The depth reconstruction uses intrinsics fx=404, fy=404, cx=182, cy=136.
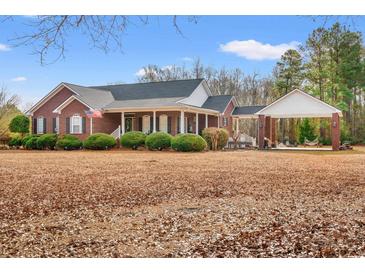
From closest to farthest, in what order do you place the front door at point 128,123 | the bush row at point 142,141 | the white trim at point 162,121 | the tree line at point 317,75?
1. the tree line at point 317,75
2. the bush row at point 142,141
3. the front door at point 128,123
4. the white trim at point 162,121

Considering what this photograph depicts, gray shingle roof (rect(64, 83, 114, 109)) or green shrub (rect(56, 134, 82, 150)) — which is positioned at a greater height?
gray shingle roof (rect(64, 83, 114, 109))

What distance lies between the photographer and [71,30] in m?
3.92

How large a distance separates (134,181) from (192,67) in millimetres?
1817

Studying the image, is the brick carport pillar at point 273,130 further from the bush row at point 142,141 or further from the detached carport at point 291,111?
the bush row at point 142,141

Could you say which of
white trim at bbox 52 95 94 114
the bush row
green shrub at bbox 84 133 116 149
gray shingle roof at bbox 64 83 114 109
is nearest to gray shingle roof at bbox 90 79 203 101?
gray shingle roof at bbox 64 83 114 109

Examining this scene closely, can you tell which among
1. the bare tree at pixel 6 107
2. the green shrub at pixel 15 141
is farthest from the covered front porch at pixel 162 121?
the bare tree at pixel 6 107

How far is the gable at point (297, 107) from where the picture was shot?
7.45 m

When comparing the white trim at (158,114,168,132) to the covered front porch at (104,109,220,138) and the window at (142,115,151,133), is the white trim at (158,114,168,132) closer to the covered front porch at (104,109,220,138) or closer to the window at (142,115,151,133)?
the covered front porch at (104,109,220,138)

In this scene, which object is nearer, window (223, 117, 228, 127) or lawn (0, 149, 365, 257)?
lawn (0, 149, 365, 257)

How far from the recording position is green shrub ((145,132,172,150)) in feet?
37.0

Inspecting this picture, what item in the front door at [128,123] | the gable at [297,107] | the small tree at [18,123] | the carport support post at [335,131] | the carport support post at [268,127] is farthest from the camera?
the front door at [128,123]

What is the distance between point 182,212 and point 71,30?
2.07m

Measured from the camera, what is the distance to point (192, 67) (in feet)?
17.7

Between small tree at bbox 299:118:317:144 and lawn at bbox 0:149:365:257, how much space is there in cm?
97
